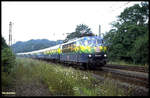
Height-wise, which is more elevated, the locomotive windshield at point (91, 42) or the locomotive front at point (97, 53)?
the locomotive windshield at point (91, 42)

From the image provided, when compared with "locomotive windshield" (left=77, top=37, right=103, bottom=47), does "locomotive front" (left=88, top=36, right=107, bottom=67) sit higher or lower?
lower

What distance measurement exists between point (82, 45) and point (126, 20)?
17.8m

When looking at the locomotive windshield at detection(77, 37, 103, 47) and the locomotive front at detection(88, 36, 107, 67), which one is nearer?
the locomotive front at detection(88, 36, 107, 67)

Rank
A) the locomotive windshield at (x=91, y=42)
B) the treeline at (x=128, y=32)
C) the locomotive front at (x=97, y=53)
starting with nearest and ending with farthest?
the locomotive front at (x=97, y=53) → the locomotive windshield at (x=91, y=42) → the treeline at (x=128, y=32)

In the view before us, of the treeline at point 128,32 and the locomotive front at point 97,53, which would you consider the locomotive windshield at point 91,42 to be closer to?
the locomotive front at point 97,53

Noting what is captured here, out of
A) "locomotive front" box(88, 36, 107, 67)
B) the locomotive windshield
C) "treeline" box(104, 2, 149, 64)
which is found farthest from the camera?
"treeline" box(104, 2, 149, 64)

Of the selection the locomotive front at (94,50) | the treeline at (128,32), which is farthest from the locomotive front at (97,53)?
the treeline at (128,32)

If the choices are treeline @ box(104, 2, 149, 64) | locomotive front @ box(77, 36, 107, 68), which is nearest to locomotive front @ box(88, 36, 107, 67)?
locomotive front @ box(77, 36, 107, 68)

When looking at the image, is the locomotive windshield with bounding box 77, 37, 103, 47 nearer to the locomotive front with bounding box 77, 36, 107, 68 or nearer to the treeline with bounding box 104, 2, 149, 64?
the locomotive front with bounding box 77, 36, 107, 68

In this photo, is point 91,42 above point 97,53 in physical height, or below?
above

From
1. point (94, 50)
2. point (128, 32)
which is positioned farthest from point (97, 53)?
point (128, 32)

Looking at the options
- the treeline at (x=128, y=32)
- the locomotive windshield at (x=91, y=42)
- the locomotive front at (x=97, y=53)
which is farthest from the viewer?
the treeline at (x=128, y=32)

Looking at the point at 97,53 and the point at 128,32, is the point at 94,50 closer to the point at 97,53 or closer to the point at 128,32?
the point at 97,53

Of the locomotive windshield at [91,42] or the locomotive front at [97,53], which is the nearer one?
the locomotive front at [97,53]
